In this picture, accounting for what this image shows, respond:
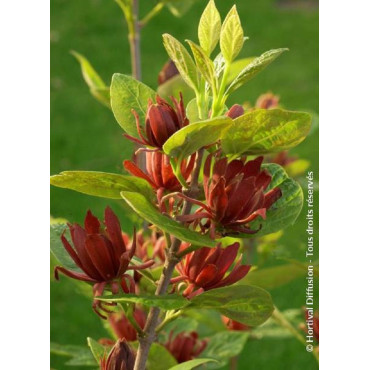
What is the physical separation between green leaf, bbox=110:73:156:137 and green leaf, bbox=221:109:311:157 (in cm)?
11

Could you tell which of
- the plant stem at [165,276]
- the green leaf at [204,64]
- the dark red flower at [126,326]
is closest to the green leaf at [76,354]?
the dark red flower at [126,326]

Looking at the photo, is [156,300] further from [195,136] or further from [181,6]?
[181,6]

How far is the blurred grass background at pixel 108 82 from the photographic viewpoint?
75.8 inches

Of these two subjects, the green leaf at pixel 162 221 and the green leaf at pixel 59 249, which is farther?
the green leaf at pixel 59 249

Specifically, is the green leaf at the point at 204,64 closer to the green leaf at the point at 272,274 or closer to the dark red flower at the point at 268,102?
the green leaf at the point at 272,274

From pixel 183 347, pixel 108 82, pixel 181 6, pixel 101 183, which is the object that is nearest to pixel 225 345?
pixel 183 347

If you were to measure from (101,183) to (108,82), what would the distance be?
1.69 m

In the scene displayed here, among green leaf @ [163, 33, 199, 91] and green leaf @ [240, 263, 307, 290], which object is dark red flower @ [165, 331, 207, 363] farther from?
green leaf @ [163, 33, 199, 91]

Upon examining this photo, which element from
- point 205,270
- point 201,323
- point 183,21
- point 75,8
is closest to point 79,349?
point 201,323

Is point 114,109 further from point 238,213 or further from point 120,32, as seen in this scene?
point 120,32

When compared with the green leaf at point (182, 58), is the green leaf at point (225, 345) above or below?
below

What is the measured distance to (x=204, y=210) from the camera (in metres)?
0.78

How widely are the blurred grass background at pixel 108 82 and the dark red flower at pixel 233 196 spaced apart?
69 centimetres

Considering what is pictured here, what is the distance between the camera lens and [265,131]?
0.77 metres
